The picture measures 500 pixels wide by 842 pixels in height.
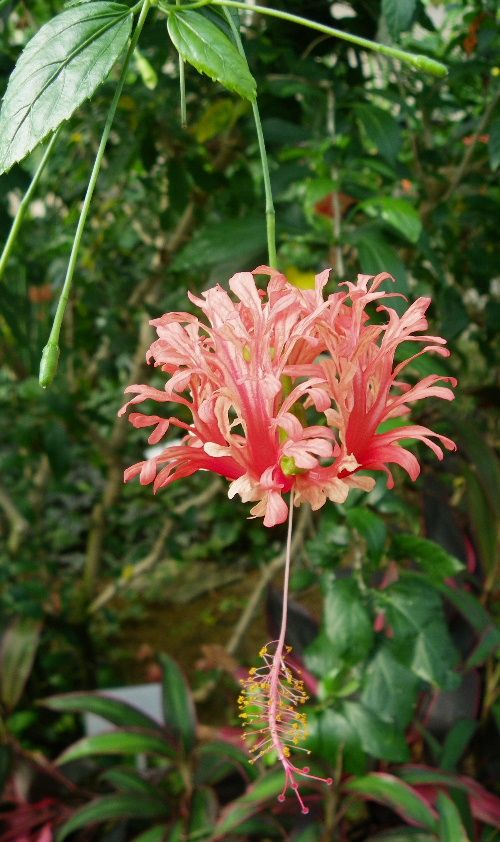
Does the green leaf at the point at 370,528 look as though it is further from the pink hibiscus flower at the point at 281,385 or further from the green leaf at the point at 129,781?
the green leaf at the point at 129,781

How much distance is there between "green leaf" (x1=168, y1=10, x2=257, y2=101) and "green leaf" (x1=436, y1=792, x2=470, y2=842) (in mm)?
947

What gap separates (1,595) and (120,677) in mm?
371

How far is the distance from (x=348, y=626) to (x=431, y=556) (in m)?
0.12

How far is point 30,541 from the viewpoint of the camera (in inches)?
79.4

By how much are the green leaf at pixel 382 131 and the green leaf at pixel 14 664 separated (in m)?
1.12

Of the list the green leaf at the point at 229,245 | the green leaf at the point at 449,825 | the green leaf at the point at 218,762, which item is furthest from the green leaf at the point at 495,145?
the green leaf at the point at 218,762

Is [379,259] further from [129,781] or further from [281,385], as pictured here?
[129,781]

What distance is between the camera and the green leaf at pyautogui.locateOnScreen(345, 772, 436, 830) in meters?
1.17

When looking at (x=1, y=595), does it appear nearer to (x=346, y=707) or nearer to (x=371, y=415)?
(x=346, y=707)

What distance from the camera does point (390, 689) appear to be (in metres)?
1.00

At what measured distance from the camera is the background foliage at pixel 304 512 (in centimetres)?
100

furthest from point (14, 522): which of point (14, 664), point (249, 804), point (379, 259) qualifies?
point (379, 259)

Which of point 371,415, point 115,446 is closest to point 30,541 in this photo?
point 115,446

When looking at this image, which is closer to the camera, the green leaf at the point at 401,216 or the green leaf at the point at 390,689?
the green leaf at the point at 401,216
